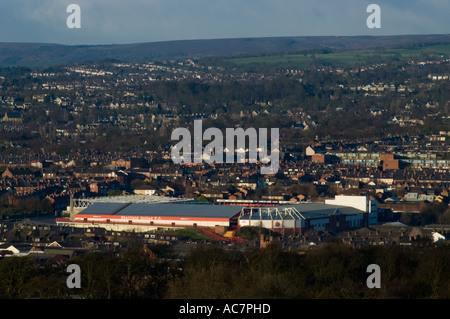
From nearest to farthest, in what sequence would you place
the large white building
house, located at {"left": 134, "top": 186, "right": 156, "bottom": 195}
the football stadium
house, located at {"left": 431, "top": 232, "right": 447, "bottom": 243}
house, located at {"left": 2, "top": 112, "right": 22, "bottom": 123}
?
1. house, located at {"left": 431, "top": 232, "right": 447, "bottom": 243}
2. the large white building
3. the football stadium
4. house, located at {"left": 134, "top": 186, "right": 156, "bottom": 195}
5. house, located at {"left": 2, "top": 112, "right": 22, "bottom": 123}

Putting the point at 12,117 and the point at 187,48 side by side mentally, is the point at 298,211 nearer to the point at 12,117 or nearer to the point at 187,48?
the point at 12,117

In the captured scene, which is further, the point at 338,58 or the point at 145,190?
the point at 338,58

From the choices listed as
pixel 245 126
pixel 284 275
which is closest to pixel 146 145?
pixel 245 126

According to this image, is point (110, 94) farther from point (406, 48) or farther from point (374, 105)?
point (406, 48)

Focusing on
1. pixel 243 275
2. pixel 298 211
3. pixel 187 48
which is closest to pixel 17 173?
pixel 298 211

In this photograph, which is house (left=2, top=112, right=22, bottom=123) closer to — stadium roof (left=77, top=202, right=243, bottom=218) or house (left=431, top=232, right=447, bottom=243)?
stadium roof (left=77, top=202, right=243, bottom=218)

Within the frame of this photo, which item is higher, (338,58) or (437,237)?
(437,237)

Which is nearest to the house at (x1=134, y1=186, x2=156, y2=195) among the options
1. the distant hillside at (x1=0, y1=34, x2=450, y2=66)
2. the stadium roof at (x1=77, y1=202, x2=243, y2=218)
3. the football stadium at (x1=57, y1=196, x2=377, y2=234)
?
the football stadium at (x1=57, y1=196, x2=377, y2=234)
